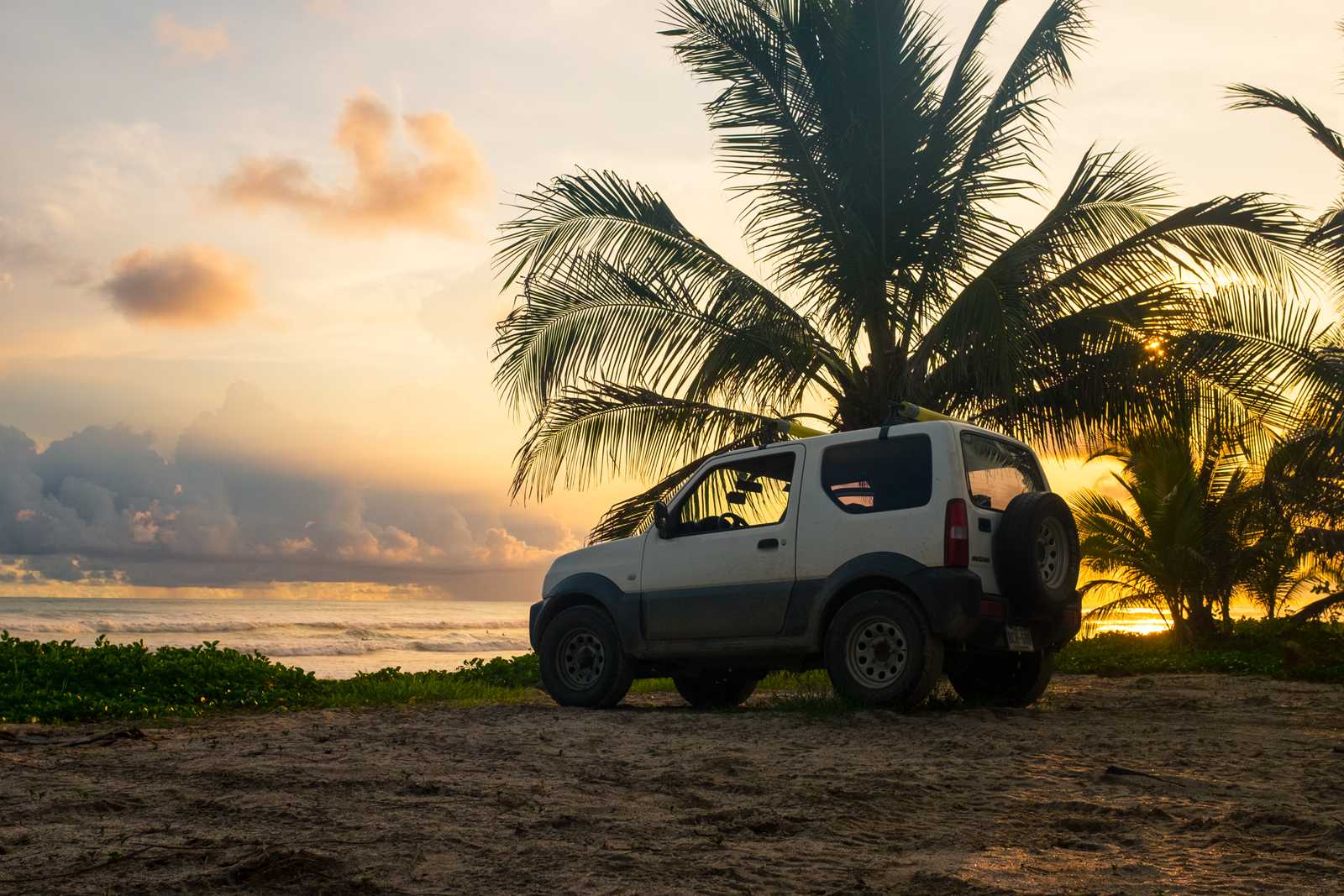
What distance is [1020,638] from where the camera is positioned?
27.6 ft

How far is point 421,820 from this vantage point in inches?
185

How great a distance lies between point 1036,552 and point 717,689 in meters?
3.20

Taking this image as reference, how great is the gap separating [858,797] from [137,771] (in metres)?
3.73

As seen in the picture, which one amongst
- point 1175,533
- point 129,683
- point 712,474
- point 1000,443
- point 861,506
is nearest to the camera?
point 861,506

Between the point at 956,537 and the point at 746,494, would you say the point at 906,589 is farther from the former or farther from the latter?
the point at 746,494

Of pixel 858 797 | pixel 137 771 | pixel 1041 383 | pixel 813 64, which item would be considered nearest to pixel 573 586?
pixel 137 771

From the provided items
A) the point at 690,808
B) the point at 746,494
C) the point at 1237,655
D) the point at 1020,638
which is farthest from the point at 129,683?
the point at 1237,655

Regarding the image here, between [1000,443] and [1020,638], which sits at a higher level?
[1000,443]

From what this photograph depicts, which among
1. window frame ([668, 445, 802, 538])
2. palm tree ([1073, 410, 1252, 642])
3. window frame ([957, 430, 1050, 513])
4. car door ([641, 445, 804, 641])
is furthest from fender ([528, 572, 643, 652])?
palm tree ([1073, 410, 1252, 642])

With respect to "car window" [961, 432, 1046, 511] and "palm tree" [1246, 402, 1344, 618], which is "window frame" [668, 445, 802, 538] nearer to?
"car window" [961, 432, 1046, 511]

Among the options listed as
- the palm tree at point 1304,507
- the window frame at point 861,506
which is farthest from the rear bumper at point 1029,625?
the palm tree at point 1304,507

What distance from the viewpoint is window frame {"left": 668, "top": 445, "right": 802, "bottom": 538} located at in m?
8.86

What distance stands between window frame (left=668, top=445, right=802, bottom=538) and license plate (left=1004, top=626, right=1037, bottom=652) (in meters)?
1.81

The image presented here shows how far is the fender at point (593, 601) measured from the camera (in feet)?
30.8
